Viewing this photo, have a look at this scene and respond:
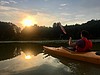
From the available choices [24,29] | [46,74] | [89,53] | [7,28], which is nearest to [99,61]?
[89,53]

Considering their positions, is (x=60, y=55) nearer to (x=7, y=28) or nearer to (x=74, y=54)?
(x=74, y=54)

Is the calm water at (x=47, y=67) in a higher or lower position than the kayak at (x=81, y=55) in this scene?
lower

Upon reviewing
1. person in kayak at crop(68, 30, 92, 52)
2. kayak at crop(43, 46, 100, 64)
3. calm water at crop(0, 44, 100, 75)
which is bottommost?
calm water at crop(0, 44, 100, 75)

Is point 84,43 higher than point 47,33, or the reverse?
point 84,43

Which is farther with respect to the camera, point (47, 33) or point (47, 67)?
point (47, 33)

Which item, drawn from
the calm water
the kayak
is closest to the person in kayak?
the kayak

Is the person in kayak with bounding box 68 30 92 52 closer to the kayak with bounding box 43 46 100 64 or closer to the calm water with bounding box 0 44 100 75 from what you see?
the kayak with bounding box 43 46 100 64

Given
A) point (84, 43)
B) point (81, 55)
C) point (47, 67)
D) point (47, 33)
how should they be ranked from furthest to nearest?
point (47, 33) < point (84, 43) < point (81, 55) < point (47, 67)

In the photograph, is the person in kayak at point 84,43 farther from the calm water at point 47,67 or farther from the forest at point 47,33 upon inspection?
the forest at point 47,33

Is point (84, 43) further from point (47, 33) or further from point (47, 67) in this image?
point (47, 33)

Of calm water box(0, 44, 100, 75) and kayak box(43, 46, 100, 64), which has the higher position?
kayak box(43, 46, 100, 64)

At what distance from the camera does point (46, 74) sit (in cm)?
772

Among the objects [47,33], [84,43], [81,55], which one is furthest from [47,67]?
[47,33]

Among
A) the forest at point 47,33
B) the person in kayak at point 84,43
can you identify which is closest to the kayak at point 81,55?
the person in kayak at point 84,43
